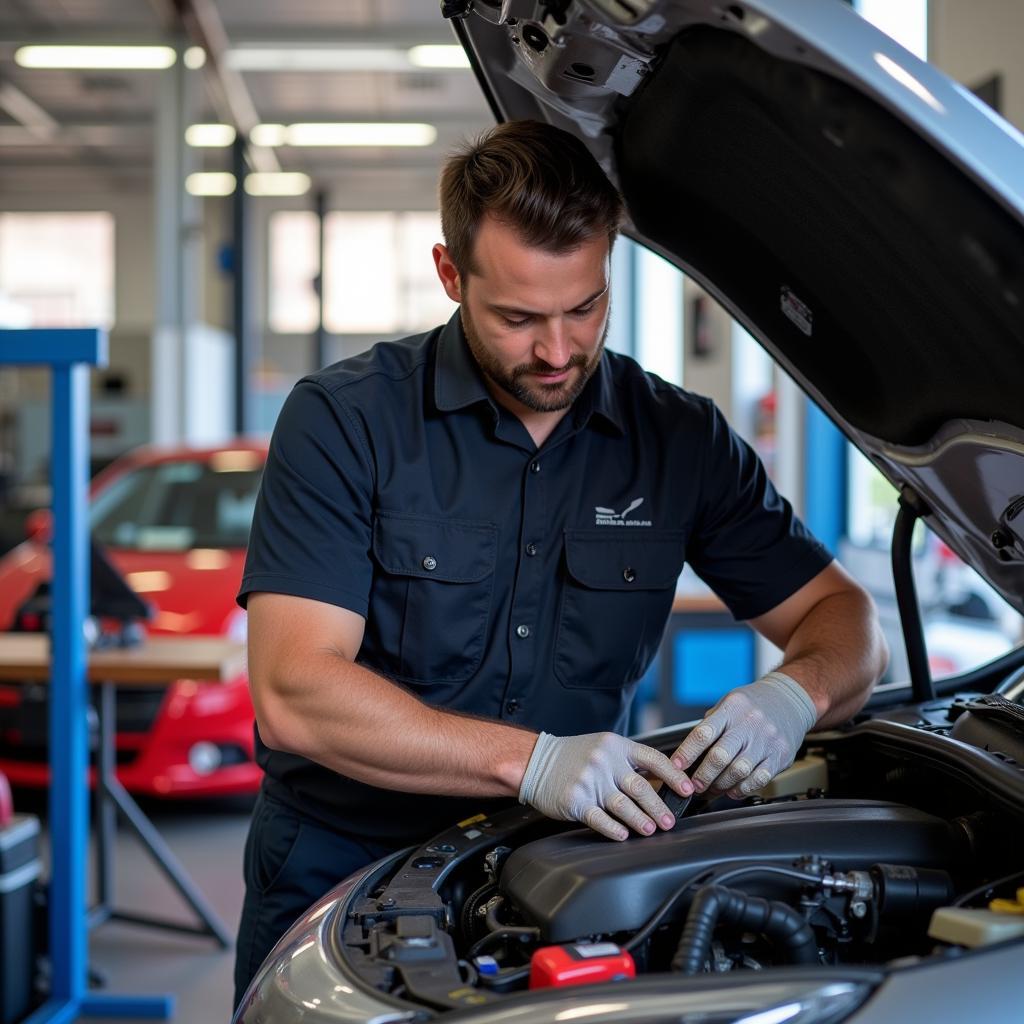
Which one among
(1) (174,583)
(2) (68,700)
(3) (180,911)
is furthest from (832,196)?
(1) (174,583)

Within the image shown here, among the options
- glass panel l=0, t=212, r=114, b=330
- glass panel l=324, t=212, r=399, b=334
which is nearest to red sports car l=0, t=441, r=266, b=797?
glass panel l=324, t=212, r=399, b=334

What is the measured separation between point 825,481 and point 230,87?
22.3ft

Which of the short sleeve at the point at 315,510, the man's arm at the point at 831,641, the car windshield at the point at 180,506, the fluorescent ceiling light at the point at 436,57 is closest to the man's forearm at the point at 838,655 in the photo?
the man's arm at the point at 831,641

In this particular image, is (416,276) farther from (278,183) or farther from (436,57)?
(436,57)

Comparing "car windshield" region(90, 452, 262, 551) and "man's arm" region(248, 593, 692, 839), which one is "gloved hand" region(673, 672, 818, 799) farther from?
"car windshield" region(90, 452, 262, 551)

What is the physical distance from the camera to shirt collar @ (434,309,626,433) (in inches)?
64.8

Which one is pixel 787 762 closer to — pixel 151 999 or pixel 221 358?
pixel 151 999

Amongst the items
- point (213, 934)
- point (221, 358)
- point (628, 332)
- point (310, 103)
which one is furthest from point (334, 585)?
point (310, 103)

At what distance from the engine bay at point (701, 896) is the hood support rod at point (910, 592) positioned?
0.33 m

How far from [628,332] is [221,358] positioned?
10.8ft

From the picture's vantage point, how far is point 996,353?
1.19 m

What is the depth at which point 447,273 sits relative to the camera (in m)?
1.66

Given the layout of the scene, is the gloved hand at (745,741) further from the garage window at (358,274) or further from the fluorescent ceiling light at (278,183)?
the garage window at (358,274)

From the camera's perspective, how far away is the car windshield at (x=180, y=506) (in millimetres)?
4863
